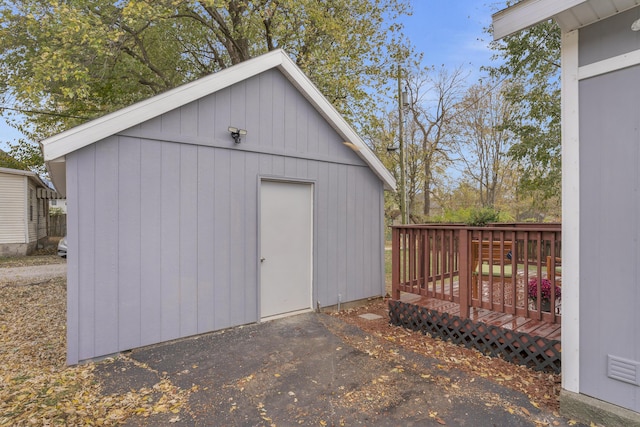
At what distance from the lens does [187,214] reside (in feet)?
13.9

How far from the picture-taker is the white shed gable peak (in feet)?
11.2

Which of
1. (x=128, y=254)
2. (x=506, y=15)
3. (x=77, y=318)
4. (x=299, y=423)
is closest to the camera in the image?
(x=299, y=423)

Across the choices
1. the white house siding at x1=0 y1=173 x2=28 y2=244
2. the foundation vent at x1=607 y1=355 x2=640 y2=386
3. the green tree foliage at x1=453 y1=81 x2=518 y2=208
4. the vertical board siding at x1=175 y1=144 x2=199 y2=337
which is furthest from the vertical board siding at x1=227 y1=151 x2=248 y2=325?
the green tree foliage at x1=453 y1=81 x2=518 y2=208

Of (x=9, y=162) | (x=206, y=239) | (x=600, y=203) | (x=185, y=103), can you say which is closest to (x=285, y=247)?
(x=206, y=239)

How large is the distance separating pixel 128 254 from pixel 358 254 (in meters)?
3.70

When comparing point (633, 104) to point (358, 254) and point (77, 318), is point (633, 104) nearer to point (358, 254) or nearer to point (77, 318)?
point (358, 254)

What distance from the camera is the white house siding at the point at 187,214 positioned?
3.61 metres

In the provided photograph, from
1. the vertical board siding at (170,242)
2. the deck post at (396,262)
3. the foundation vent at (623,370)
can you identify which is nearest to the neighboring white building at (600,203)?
the foundation vent at (623,370)

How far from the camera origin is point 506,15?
2.72m

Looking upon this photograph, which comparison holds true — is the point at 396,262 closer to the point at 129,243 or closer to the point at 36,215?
the point at 129,243

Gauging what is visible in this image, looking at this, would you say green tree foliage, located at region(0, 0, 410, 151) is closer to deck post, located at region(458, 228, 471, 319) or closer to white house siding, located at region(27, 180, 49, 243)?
white house siding, located at region(27, 180, 49, 243)

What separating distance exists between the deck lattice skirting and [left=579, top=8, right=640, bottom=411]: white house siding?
791 millimetres

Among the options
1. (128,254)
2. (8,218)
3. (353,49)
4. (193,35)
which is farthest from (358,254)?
(8,218)

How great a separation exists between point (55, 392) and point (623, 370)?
14.7ft
